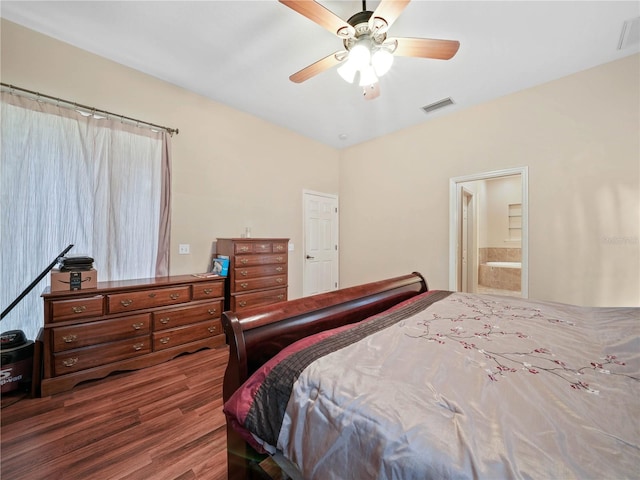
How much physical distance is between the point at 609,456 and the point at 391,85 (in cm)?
335

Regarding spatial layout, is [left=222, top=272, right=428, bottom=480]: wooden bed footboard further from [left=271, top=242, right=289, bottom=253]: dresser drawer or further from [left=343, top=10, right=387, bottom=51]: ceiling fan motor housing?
[left=271, top=242, right=289, bottom=253]: dresser drawer

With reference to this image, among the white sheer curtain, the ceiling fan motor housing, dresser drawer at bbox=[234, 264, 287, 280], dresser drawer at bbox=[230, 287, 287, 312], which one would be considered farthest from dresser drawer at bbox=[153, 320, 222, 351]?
the ceiling fan motor housing

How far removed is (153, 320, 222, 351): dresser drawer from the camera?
253cm

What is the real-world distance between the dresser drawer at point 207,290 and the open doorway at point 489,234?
3.07 m

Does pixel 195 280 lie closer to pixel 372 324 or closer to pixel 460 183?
pixel 372 324

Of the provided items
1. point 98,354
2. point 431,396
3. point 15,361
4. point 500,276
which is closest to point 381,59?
point 431,396

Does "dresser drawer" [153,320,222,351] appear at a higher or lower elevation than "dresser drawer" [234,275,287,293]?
lower

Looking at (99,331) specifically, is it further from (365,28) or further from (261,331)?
(365,28)

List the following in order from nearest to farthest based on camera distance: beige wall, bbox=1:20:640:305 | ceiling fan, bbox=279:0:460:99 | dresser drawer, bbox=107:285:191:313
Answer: ceiling fan, bbox=279:0:460:99 → dresser drawer, bbox=107:285:191:313 → beige wall, bbox=1:20:640:305

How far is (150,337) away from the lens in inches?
97.6

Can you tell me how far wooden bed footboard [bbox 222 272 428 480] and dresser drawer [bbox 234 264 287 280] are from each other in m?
1.81

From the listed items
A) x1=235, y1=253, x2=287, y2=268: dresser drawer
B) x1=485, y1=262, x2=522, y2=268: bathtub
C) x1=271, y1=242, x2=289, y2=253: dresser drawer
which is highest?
x1=271, y1=242, x2=289, y2=253: dresser drawer

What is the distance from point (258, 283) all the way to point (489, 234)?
5.61 m

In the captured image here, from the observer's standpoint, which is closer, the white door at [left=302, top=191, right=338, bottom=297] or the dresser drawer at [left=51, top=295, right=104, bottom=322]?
the dresser drawer at [left=51, top=295, right=104, bottom=322]
